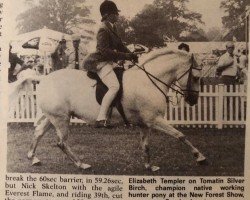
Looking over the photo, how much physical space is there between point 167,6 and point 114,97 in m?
0.34

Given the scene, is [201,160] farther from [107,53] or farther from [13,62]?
[13,62]

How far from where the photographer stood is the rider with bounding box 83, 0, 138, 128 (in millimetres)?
1541

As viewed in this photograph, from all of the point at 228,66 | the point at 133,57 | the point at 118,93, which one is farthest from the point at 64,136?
the point at 228,66

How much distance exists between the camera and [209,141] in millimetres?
1564

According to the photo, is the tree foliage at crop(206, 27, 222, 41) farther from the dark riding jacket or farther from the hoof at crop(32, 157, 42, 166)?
the hoof at crop(32, 157, 42, 166)

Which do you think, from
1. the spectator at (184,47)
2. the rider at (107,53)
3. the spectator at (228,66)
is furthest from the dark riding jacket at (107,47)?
the spectator at (228,66)

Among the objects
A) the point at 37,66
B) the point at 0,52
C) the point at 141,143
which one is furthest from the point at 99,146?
the point at 0,52

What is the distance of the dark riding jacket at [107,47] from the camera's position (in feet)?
5.07

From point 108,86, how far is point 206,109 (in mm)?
323

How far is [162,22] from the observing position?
1557 millimetres

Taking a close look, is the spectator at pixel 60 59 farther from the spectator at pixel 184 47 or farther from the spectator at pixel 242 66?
the spectator at pixel 242 66

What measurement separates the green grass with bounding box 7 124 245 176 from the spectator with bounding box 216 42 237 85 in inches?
6.6

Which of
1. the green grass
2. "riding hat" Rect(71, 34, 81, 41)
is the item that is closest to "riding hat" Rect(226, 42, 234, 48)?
Result: the green grass

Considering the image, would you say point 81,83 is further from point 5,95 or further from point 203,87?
point 203,87
